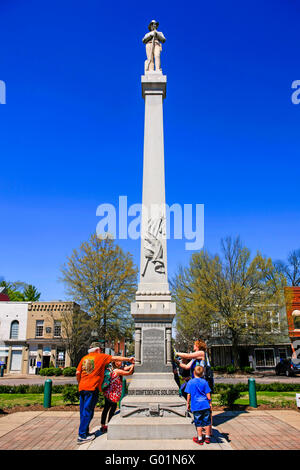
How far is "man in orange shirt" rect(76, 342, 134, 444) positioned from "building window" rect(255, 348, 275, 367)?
35472 millimetres

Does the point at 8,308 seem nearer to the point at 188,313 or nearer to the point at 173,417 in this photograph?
the point at 188,313

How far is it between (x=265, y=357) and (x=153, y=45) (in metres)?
35.4

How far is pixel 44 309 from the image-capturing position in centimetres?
3981

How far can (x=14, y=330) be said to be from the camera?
39.7 meters

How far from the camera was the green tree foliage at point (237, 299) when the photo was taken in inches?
1134

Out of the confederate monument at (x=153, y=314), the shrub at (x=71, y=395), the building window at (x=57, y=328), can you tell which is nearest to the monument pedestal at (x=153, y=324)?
the confederate monument at (x=153, y=314)

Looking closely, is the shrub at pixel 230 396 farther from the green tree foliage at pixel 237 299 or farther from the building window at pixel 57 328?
the building window at pixel 57 328

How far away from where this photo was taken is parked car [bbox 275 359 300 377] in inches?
1035

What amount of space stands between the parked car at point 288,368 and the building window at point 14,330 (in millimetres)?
28136

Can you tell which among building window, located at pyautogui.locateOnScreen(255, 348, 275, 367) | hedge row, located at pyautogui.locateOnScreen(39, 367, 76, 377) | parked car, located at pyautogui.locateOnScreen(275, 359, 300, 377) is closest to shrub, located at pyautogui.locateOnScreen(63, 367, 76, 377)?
hedge row, located at pyautogui.locateOnScreen(39, 367, 76, 377)

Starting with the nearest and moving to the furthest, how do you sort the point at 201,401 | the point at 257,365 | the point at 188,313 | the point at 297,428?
the point at 201,401, the point at 297,428, the point at 188,313, the point at 257,365

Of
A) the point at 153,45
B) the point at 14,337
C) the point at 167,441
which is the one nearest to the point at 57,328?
the point at 14,337
